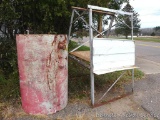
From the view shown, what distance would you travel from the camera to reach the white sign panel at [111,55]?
3.03 metres

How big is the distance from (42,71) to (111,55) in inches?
49.5

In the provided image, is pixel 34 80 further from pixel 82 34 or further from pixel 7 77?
pixel 82 34

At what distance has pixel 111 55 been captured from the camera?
128 inches

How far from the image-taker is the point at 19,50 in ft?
9.32

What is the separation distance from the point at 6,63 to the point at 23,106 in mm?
1634

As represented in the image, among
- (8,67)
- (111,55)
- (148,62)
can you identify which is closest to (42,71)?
(111,55)

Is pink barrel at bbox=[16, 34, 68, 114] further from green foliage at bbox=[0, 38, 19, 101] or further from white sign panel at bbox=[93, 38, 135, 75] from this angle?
green foliage at bbox=[0, 38, 19, 101]

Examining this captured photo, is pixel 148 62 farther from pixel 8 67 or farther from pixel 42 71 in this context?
pixel 42 71

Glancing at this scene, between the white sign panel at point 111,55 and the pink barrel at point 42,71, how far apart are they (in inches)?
21.2

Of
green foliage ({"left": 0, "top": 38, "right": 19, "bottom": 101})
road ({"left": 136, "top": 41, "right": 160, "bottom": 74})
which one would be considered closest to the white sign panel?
green foliage ({"left": 0, "top": 38, "right": 19, "bottom": 101})

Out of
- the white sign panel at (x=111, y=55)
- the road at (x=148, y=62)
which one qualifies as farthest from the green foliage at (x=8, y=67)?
the road at (x=148, y=62)

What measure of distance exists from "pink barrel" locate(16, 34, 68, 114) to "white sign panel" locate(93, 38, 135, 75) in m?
0.54

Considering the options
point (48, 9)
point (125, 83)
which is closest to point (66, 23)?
point (48, 9)

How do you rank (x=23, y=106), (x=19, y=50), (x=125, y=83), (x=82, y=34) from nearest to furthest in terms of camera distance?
(x=19, y=50) → (x=23, y=106) → (x=125, y=83) → (x=82, y=34)
